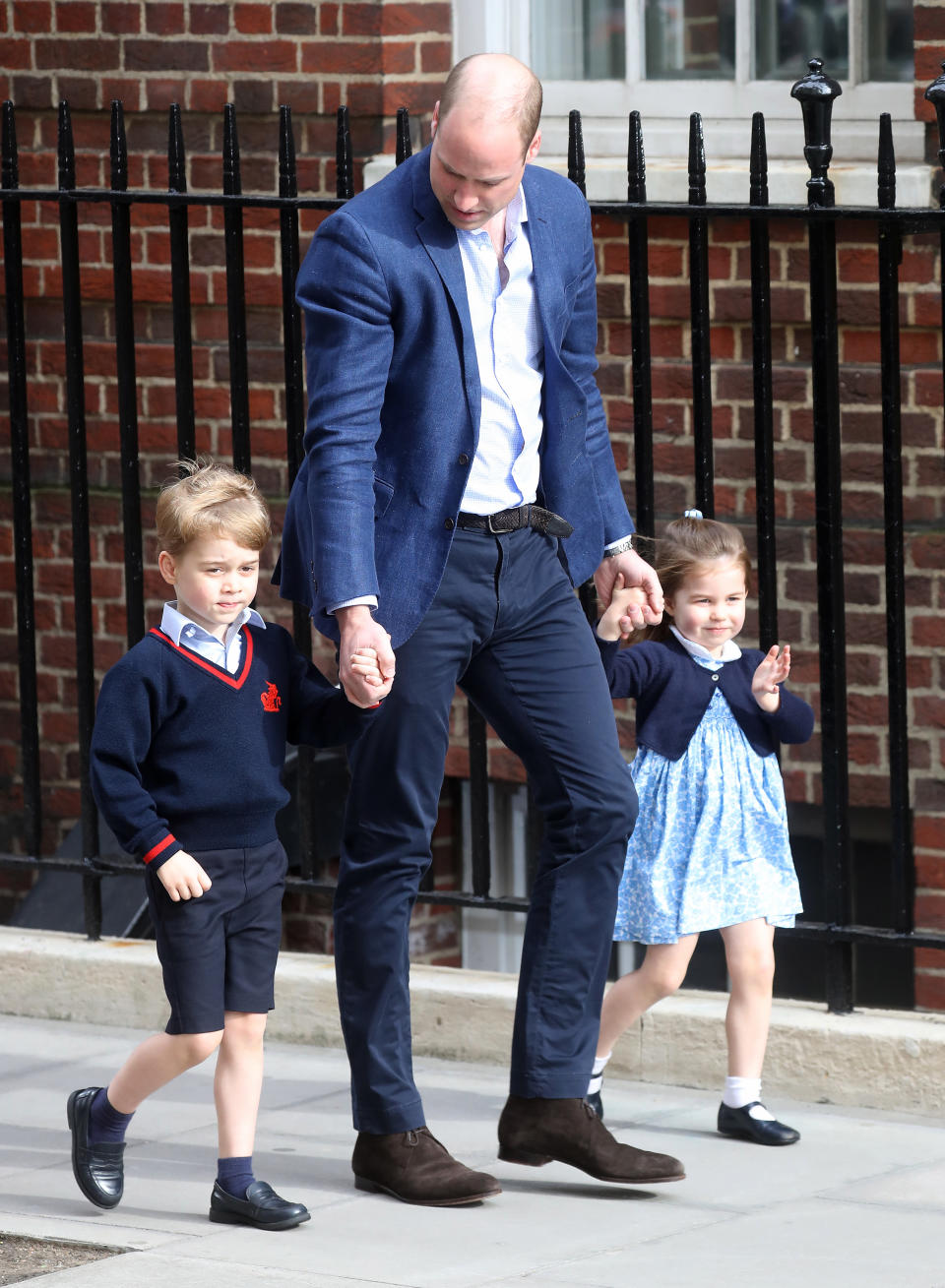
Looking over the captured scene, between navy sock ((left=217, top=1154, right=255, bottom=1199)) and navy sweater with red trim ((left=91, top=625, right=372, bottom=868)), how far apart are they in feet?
1.73

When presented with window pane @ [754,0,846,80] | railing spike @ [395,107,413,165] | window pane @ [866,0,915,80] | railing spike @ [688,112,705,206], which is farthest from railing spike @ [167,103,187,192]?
window pane @ [866,0,915,80]

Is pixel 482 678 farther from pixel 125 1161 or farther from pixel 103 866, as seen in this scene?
pixel 103 866

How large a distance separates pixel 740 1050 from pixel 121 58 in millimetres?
3843

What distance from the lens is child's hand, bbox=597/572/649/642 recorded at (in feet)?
13.4

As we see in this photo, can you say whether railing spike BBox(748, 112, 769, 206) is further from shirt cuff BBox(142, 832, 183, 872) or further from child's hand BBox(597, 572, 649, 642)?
shirt cuff BBox(142, 832, 183, 872)

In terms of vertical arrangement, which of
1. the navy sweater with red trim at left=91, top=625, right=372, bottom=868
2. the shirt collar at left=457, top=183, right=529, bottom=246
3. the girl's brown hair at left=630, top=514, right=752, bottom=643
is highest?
the shirt collar at left=457, top=183, right=529, bottom=246

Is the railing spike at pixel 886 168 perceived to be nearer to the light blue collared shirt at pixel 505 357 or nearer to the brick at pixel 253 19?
the light blue collared shirt at pixel 505 357

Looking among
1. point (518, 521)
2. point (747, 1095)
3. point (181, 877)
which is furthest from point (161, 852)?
point (747, 1095)

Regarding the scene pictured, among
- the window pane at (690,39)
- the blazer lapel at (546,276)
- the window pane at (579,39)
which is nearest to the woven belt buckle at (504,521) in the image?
the blazer lapel at (546,276)

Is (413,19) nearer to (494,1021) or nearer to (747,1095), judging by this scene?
(494,1021)

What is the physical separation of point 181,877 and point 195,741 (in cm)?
23

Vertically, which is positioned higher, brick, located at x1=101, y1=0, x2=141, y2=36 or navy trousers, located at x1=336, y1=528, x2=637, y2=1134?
brick, located at x1=101, y1=0, x2=141, y2=36

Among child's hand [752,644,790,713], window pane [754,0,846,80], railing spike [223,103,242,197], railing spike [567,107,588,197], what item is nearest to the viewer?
child's hand [752,644,790,713]

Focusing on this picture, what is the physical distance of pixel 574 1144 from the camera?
12.9 ft
